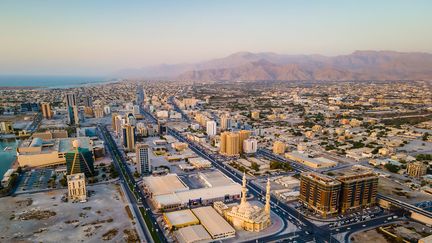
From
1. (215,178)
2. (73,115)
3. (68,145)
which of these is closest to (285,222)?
(215,178)

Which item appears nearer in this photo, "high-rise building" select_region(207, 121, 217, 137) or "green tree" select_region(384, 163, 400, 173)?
"green tree" select_region(384, 163, 400, 173)

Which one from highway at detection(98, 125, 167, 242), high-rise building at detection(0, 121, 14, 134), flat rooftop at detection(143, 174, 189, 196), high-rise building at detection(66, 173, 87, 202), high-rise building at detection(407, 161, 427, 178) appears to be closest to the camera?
highway at detection(98, 125, 167, 242)

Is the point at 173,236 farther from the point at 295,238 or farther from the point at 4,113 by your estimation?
the point at 4,113

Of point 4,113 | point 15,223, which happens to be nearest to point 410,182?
point 15,223

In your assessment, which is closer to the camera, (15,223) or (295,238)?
(295,238)

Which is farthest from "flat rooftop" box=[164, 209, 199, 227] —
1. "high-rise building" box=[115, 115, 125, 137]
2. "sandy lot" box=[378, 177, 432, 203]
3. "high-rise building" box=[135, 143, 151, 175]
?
"high-rise building" box=[115, 115, 125, 137]

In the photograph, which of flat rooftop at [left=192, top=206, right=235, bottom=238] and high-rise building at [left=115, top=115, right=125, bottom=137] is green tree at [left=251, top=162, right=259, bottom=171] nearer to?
flat rooftop at [left=192, top=206, right=235, bottom=238]
